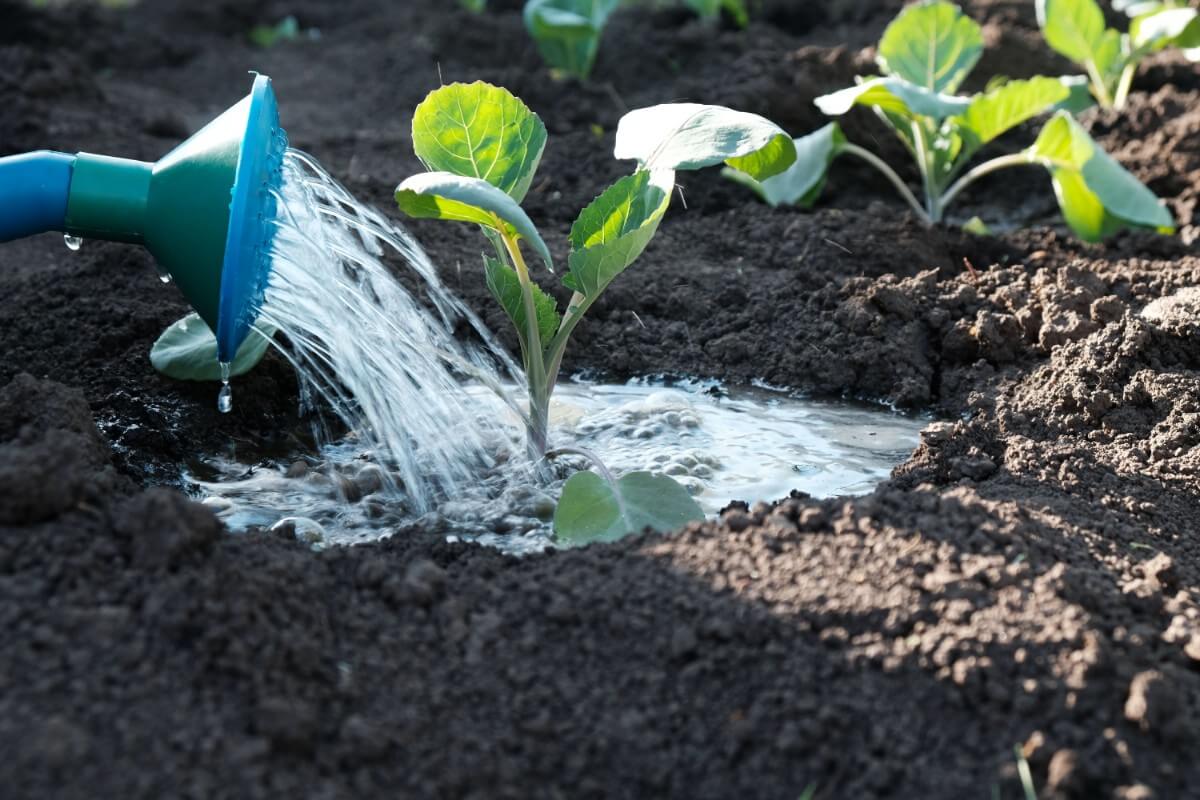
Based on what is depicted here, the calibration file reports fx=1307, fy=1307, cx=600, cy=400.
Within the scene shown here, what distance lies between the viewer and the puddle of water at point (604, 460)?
2.42 meters

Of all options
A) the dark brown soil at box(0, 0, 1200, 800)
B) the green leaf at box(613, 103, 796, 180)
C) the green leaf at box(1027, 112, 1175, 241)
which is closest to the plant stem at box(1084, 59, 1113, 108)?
the green leaf at box(1027, 112, 1175, 241)

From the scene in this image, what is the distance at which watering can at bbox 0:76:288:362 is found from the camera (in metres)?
2.16

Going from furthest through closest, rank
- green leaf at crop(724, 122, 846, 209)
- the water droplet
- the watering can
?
green leaf at crop(724, 122, 846, 209) → the water droplet → the watering can

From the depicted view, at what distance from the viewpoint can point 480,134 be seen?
7.76 ft

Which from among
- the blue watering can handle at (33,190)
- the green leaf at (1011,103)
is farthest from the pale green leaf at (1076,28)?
the blue watering can handle at (33,190)

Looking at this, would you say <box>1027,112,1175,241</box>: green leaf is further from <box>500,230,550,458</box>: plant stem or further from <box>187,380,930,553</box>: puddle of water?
<box>500,230,550,458</box>: plant stem

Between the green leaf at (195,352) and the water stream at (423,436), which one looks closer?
the water stream at (423,436)

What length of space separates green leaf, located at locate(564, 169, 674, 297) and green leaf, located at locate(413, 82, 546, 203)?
Answer: 14 centimetres

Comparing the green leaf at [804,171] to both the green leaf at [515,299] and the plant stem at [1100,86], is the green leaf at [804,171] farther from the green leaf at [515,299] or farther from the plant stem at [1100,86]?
the green leaf at [515,299]

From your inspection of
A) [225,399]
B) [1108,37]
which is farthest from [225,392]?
[1108,37]

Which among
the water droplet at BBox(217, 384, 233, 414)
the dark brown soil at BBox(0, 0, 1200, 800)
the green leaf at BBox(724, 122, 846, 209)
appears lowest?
the water droplet at BBox(217, 384, 233, 414)

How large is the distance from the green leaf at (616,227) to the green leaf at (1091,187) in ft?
5.40

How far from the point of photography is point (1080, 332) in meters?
2.95

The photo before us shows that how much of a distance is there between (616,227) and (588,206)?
7 cm
